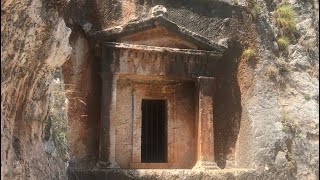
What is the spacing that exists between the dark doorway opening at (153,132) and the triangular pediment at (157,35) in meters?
1.32

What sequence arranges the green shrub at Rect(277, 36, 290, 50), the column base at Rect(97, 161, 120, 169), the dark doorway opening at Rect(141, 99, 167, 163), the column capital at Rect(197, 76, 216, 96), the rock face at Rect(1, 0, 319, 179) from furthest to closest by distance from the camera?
1. the green shrub at Rect(277, 36, 290, 50)
2. the dark doorway opening at Rect(141, 99, 167, 163)
3. the column capital at Rect(197, 76, 216, 96)
4. the rock face at Rect(1, 0, 319, 179)
5. the column base at Rect(97, 161, 120, 169)

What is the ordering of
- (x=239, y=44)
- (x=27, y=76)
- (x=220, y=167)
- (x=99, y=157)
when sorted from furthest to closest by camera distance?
(x=239, y=44)
(x=220, y=167)
(x=99, y=157)
(x=27, y=76)

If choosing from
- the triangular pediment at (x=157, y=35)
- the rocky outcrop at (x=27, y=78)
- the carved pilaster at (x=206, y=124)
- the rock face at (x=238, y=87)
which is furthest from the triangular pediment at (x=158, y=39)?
the rocky outcrop at (x=27, y=78)

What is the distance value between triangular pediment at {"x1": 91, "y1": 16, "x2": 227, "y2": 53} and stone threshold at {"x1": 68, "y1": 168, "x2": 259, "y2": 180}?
7.95 ft

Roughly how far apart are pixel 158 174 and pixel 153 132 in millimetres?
1756

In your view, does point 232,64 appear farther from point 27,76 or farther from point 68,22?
point 27,76

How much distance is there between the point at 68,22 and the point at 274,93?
448 cm

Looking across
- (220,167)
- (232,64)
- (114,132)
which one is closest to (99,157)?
(114,132)

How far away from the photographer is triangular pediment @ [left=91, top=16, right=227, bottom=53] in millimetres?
9555

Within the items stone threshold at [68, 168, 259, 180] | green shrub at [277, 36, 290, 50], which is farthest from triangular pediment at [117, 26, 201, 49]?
stone threshold at [68, 168, 259, 180]

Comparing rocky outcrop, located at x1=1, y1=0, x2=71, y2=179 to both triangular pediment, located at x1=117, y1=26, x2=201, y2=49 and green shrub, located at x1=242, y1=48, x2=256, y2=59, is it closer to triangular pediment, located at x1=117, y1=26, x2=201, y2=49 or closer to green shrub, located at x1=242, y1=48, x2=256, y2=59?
triangular pediment, located at x1=117, y1=26, x2=201, y2=49

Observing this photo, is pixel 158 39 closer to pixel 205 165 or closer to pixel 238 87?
pixel 238 87

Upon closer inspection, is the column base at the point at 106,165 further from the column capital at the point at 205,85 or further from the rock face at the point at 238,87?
the column capital at the point at 205,85

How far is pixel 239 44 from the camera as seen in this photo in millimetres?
10703
